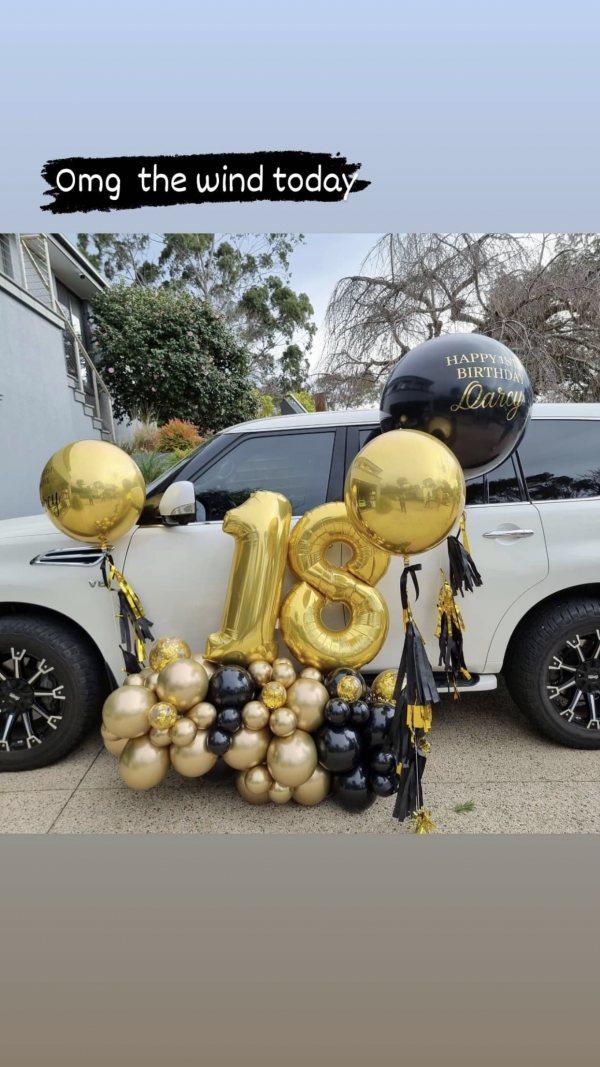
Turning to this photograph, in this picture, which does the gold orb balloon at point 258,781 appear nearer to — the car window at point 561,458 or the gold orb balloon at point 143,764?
the gold orb balloon at point 143,764

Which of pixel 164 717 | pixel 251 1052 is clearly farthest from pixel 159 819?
pixel 251 1052

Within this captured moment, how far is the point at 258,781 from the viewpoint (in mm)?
2279

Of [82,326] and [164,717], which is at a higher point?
[82,326]

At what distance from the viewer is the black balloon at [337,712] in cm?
227

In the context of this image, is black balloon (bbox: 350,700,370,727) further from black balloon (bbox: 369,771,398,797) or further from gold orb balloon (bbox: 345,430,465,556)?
gold orb balloon (bbox: 345,430,465,556)

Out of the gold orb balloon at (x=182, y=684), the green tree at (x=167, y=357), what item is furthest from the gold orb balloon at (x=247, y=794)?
the green tree at (x=167, y=357)

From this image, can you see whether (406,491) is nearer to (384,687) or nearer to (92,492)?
(384,687)

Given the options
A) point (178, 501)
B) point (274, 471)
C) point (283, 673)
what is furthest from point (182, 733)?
point (274, 471)

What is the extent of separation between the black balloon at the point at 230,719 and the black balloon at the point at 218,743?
0.04 m

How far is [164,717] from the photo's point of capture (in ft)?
7.29

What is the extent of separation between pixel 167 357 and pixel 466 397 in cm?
1045

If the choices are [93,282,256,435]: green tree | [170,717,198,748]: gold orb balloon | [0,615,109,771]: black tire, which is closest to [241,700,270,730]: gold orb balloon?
[170,717,198,748]: gold orb balloon

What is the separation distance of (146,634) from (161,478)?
32.5 inches

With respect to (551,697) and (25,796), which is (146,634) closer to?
(25,796)
